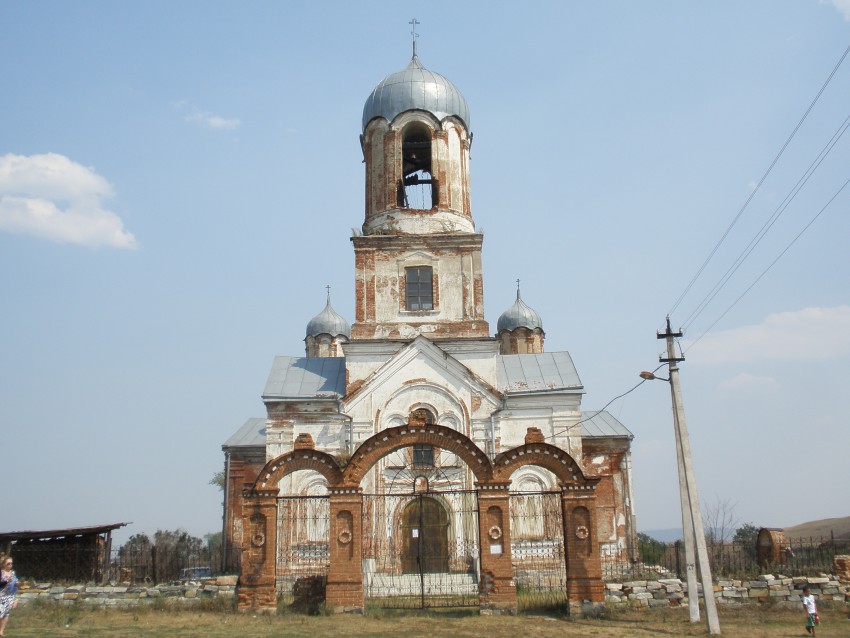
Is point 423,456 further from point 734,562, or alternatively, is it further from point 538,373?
point 734,562

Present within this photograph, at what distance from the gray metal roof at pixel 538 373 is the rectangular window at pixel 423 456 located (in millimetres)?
2732

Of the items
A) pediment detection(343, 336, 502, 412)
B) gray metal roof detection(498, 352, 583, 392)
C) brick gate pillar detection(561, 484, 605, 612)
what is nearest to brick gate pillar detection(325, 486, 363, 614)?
brick gate pillar detection(561, 484, 605, 612)

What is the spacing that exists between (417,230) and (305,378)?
5119mm

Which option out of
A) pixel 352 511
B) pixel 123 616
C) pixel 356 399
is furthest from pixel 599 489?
pixel 123 616

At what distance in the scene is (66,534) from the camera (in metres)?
18.8

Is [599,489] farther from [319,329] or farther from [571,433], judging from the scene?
[319,329]

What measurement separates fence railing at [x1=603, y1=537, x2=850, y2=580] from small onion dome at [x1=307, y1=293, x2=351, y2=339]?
15.8 meters

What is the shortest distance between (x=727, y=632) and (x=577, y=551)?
2707 millimetres

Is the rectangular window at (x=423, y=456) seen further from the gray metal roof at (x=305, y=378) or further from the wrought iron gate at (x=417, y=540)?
the gray metal roof at (x=305, y=378)

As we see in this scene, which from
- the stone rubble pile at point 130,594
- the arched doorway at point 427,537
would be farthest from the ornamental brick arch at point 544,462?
the stone rubble pile at point 130,594

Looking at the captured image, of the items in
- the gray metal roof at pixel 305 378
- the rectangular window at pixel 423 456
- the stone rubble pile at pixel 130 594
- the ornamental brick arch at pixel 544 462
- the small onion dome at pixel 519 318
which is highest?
the small onion dome at pixel 519 318

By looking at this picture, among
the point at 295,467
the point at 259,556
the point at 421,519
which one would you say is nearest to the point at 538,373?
the point at 421,519

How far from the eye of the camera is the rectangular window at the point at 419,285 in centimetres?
2127

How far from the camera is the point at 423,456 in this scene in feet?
65.1
